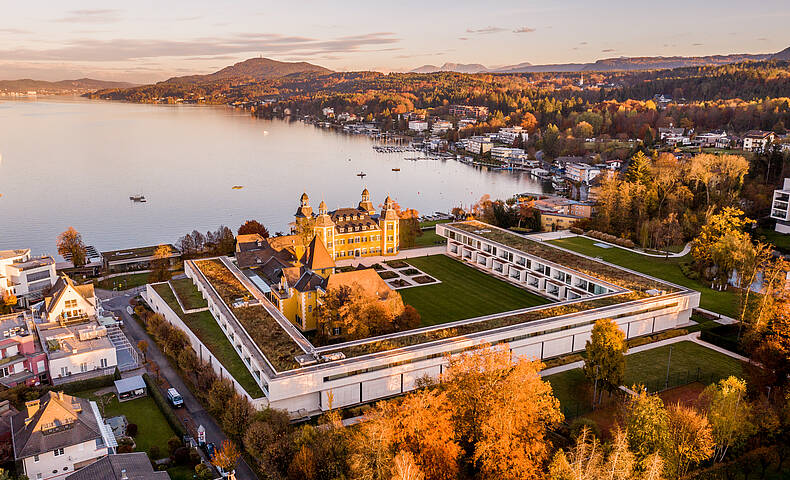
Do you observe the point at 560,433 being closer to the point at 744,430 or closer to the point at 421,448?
the point at 744,430

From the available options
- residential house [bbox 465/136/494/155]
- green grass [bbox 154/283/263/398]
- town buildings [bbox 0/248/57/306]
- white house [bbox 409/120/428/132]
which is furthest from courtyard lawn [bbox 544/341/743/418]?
white house [bbox 409/120/428/132]

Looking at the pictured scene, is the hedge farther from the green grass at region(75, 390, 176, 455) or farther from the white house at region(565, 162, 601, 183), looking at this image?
the white house at region(565, 162, 601, 183)

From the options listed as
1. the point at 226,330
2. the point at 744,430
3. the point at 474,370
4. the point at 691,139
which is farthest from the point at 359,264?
the point at 691,139

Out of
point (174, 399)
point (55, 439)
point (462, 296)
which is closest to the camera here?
point (55, 439)

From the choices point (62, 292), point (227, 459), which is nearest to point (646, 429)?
point (227, 459)

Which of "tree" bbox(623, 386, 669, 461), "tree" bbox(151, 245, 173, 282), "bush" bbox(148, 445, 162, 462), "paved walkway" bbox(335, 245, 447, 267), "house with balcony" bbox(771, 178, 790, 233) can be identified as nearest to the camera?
"tree" bbox(623, 386, 669, 461)

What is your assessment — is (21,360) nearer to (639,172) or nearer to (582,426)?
(582,426)

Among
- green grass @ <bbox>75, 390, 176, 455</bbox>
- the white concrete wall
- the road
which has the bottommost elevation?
the road
